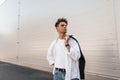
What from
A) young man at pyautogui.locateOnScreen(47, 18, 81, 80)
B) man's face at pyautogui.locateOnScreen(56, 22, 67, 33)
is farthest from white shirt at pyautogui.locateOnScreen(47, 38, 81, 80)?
man's face at pyautogui.locateOnScreen(56, 22, 67, 33)

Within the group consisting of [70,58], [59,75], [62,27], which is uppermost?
[62,27]

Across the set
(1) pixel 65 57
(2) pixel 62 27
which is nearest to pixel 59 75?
(1) pixel 65 57

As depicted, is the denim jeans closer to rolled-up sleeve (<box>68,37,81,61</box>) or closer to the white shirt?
the white shirt

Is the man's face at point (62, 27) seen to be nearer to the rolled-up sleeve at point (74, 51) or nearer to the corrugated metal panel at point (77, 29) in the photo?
the rolled-up sleeve at point (74, 51)

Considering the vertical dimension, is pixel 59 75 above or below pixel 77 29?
below

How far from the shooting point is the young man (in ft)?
5.67

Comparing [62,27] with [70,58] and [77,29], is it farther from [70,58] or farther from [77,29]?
[77,29]

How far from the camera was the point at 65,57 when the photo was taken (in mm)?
1775

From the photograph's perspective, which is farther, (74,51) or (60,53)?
(60,53)

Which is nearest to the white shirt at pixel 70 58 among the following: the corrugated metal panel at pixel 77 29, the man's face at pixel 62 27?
the man's face at pixel 62 27

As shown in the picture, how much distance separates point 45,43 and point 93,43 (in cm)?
148

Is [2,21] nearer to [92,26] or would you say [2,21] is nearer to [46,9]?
[46,9]

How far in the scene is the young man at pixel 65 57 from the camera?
173 cm

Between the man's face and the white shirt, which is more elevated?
Answer: the man's face
